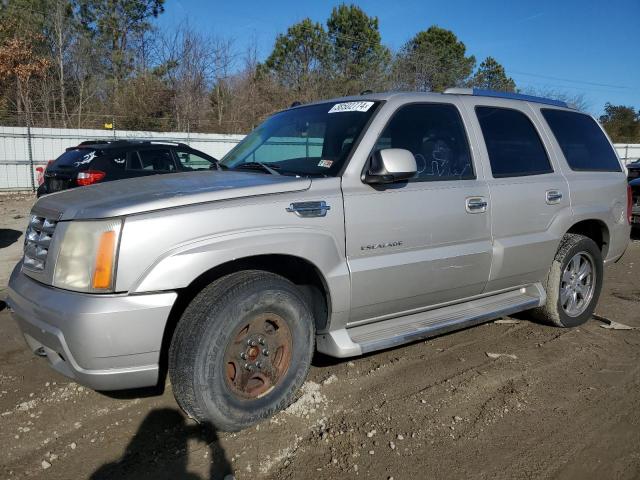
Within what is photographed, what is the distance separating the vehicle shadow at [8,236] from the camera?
865cm

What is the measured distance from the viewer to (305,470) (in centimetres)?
268

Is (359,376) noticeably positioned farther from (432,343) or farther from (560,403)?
(560,403)

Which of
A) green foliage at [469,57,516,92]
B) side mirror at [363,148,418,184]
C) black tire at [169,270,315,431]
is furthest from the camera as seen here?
green foliage at [469,57,516,92]

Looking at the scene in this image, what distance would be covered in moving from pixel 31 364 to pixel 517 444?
3.36 metres

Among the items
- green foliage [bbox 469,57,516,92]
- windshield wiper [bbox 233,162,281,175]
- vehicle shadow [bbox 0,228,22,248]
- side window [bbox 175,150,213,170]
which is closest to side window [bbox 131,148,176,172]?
side window [bbox 175,150,213,170]

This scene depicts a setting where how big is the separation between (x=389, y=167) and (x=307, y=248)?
2.28ft

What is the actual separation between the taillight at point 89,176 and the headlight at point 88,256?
7.35 metres

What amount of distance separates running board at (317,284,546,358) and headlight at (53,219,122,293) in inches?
54.8

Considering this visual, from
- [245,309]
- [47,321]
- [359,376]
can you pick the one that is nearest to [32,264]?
[47,321]

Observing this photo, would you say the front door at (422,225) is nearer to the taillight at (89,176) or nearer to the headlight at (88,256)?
the headlight at (88,256)

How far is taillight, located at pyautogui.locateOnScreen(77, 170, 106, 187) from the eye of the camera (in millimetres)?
9461

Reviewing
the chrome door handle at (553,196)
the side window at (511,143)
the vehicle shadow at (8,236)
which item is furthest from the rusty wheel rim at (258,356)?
the vehicle shadow at (8,236)

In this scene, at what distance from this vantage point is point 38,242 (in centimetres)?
295

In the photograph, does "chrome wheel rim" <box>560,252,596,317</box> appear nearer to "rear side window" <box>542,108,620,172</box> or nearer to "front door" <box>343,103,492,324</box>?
"rear side window" <box>542,108,620,172</box>
